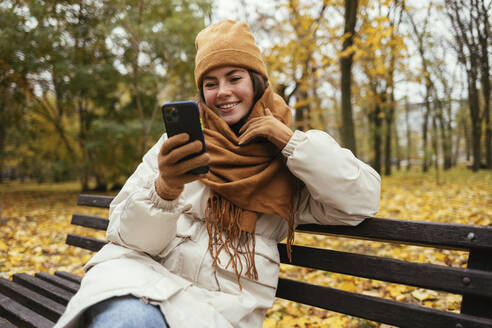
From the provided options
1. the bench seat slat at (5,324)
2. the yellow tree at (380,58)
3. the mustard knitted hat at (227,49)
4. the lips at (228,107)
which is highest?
the yellow tree at (380,58)

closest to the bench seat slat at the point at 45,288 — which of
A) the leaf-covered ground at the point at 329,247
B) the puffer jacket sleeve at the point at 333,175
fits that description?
the leaf-covered ground at the point at 329,247

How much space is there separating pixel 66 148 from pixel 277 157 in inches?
456

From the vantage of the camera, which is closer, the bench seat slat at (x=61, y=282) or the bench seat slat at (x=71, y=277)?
the bench seat slat at (x=61, y=282)

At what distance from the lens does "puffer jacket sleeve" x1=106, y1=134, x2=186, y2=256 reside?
1.43 meters

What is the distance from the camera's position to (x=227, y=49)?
1.82 m

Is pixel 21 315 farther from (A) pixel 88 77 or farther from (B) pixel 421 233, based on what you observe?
(A) pixel 88 77

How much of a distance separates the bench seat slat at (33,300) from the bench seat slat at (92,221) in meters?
0.57

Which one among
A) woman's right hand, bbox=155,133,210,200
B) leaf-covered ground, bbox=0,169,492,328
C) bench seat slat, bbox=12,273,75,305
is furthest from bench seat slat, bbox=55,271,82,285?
woman's right hand, bbox=155,133,210,200

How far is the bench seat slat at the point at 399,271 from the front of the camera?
1.37 m

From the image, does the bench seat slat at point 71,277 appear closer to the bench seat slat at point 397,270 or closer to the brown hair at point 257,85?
the bench seat slat at point 397,270

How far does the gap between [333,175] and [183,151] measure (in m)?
0.63

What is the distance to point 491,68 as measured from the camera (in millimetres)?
9438

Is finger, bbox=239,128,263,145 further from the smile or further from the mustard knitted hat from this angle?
the mustard knitted hat

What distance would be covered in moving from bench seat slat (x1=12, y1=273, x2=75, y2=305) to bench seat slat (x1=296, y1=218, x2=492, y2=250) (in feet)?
5.66
